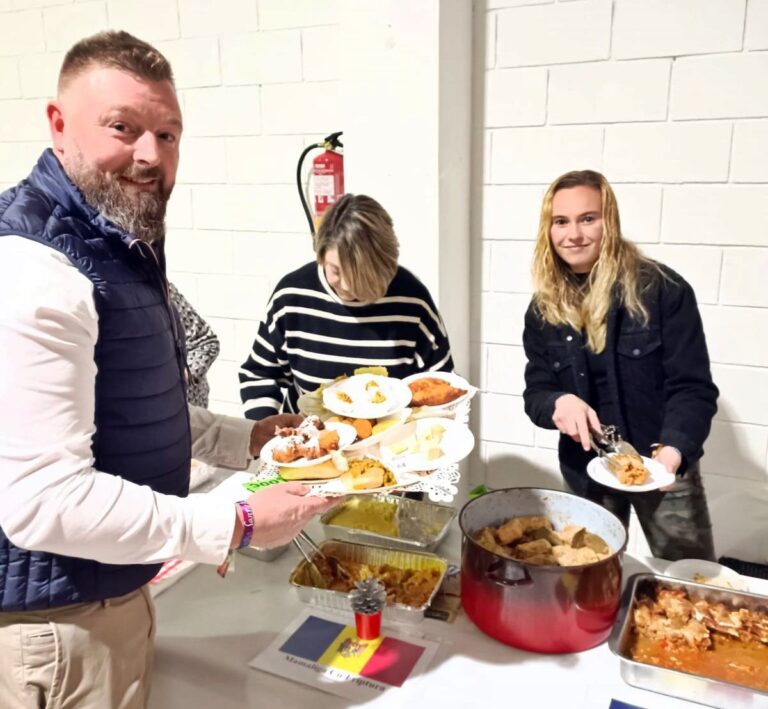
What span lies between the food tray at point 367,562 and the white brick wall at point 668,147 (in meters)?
1.35

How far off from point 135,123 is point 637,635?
3.81 feet

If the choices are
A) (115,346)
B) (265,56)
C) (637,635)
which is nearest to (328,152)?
(265,56)

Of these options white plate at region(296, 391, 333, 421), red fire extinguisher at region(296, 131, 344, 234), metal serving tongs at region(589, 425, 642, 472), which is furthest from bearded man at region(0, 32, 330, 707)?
red fire extinguisher at region(296, 131, 344, 234)

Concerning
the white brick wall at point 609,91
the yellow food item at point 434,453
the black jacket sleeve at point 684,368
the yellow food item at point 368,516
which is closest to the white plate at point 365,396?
the yellow food item at point 434,453

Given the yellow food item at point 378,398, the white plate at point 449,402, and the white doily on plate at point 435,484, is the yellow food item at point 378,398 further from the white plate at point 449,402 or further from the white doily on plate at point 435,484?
the white doily on plate at point 435,484

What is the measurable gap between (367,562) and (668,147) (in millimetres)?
1624

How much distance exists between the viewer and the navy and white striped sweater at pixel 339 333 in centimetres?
196

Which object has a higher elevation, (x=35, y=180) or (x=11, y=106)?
(x=11, y=106)


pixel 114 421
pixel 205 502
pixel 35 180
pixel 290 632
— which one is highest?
pixel 35 180

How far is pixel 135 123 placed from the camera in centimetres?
103

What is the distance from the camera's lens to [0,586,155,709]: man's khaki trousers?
95cm

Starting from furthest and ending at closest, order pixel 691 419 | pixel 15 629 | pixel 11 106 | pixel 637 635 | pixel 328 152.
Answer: pixel 11 106, pixel 328 152, pixel 691 419, pixel 637 635, pixel 15 629

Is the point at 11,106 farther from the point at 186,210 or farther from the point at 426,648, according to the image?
the point at 426,648

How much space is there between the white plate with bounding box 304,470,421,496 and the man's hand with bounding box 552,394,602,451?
70 centimetres
